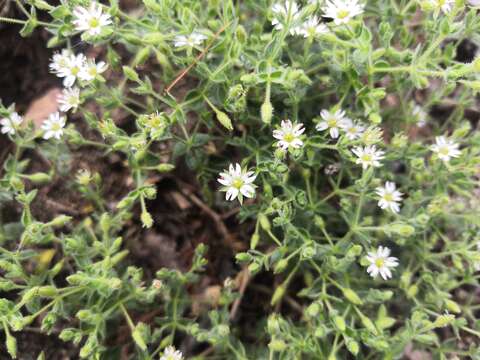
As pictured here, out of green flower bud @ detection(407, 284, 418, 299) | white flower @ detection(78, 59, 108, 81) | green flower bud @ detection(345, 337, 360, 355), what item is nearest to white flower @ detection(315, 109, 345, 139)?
green flower bud @ detection(407, 284, 418, 299)

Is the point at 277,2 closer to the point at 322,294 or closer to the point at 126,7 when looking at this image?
the point at 126,7

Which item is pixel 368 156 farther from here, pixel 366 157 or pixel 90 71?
pixel 90 71

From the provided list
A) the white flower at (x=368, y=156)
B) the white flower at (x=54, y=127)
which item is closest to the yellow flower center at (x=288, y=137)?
the white flower at (x=368, y=156)

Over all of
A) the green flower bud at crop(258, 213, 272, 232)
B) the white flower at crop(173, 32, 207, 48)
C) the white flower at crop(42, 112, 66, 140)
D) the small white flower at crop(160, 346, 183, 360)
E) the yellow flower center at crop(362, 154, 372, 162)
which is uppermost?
the white flower at crop(173, 32, 207, 48)

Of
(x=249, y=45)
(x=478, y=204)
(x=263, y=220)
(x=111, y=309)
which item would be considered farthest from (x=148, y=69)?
(x=478, y=204)

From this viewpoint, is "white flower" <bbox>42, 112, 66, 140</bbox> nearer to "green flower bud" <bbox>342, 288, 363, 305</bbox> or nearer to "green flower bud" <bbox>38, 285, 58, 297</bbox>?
"green flower bud" <bbox>38, 285, 58, 297</bbox>

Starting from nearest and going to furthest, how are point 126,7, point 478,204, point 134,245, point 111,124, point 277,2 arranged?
point 111,124 → point 277,2 → point 478,204 → point 134,245 → point 126,7

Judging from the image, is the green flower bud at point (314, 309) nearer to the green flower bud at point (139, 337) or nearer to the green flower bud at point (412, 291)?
the green flower bud at point (412, 291)
